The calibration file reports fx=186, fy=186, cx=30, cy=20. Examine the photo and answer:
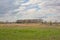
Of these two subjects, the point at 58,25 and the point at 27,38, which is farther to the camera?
the point at 58,25

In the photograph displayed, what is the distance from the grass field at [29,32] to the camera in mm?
5766

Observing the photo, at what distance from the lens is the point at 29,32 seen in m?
6.09

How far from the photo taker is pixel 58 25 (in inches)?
243

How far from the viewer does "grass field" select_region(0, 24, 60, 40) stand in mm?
5766

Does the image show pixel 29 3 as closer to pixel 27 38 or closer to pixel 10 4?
pixel 10 4

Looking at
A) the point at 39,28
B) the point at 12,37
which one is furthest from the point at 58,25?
the point at 12,37

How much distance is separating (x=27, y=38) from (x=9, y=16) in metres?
1.00

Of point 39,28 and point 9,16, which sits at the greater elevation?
point 9,16

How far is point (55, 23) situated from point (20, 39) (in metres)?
1.28

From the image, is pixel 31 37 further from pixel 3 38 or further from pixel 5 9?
pixel 5 9

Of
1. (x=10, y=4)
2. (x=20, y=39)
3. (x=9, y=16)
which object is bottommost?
(x=20, y=39)

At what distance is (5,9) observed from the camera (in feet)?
20.2

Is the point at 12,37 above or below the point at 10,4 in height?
below

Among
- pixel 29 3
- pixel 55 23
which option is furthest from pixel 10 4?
pixel 55 23
